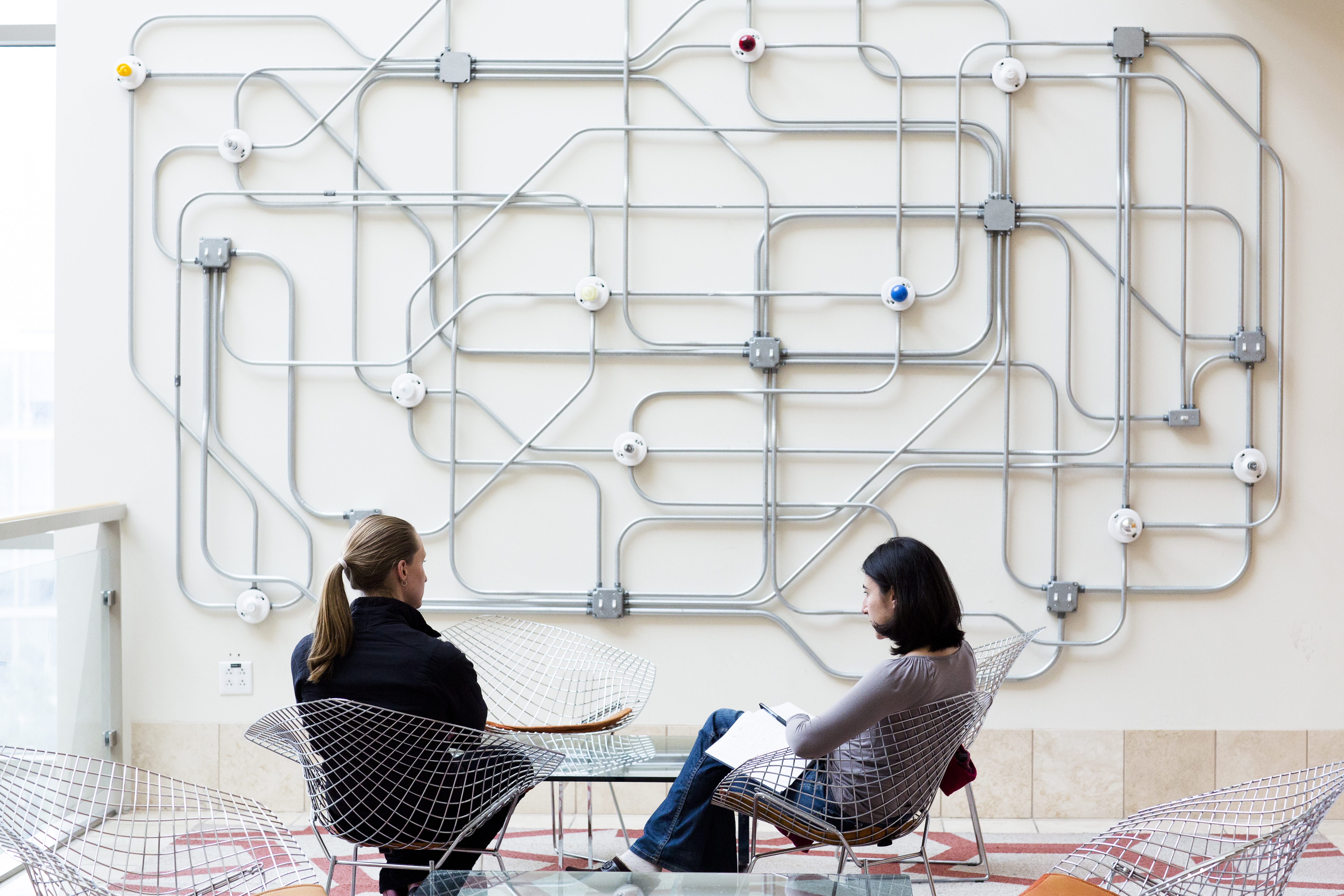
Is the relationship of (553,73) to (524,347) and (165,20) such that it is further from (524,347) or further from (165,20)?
(165,20)

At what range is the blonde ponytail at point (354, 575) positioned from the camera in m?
2.14

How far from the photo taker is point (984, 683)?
9.50ft

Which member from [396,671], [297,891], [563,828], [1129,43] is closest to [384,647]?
[396,671]

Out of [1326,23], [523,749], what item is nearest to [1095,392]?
[1326,23]

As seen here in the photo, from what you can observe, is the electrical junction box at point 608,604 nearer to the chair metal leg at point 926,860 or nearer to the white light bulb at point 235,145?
the chair metal leg at point 926,860

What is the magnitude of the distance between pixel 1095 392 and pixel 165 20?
3.11 meters

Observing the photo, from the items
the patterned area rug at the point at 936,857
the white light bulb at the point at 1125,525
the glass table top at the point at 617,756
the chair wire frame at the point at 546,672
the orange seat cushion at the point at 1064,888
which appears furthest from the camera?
the white light bulb at the point at 1125,525

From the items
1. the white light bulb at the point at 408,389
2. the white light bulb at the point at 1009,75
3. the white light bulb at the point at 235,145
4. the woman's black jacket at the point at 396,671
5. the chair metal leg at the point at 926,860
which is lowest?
the chair metal leg at the point at 926,860

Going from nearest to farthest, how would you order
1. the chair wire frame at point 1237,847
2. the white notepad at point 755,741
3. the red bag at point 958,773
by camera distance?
1. the chair wire frame at point 1237,847
2. the white notepad at point 755,741
3. the red bag at point 958,773

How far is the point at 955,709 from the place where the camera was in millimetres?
2213

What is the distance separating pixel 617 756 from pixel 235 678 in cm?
155

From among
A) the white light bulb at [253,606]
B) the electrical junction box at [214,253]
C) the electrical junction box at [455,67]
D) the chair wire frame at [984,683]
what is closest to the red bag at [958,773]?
the chair wire frame at [984,683]

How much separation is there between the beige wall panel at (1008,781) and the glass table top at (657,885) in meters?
1.56

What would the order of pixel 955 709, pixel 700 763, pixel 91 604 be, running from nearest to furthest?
pixel 955 709 → pixel 700 763 → pixel 91 604
